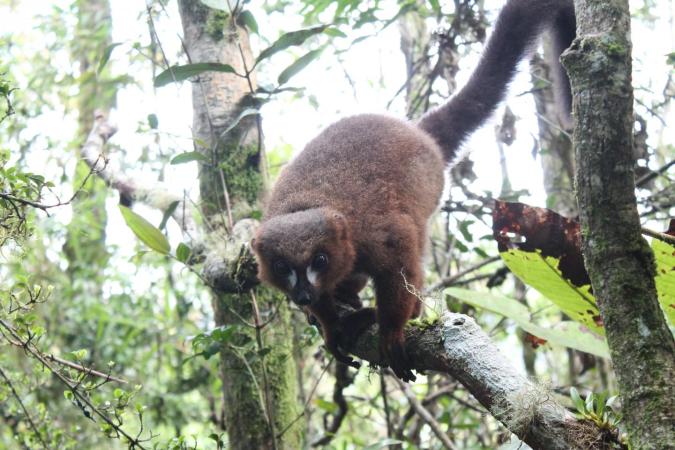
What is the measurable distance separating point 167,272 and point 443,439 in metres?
3.42

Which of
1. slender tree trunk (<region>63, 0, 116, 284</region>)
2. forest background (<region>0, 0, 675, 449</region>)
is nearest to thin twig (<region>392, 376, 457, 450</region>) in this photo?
forest background (<region>0, 0, 675, 449</region>)

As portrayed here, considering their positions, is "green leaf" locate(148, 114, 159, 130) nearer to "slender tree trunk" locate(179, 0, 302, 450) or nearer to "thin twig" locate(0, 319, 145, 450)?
"slender tree trunk" locate(179, 0, 302, 450)

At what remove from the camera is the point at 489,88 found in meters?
4.68

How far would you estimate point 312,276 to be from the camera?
381cm

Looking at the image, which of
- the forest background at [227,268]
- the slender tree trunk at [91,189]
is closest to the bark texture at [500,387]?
the forest background at [227,268]

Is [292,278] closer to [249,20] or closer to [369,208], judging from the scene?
[369,208]

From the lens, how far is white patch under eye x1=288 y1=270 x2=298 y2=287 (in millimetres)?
3734

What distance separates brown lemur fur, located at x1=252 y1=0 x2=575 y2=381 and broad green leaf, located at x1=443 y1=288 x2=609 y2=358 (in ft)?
1.04

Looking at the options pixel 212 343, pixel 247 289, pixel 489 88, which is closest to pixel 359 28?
pixel 489 88

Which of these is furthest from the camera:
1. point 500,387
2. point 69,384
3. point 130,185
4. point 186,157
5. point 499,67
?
point 499,67

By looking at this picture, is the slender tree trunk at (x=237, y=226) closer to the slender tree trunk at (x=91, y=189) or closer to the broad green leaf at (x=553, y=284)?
the broad green leaf at (x=553, y=284)

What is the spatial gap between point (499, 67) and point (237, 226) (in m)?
2.04

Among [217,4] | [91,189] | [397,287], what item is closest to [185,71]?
[217,4]

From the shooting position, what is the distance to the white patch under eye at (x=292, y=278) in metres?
3.73
